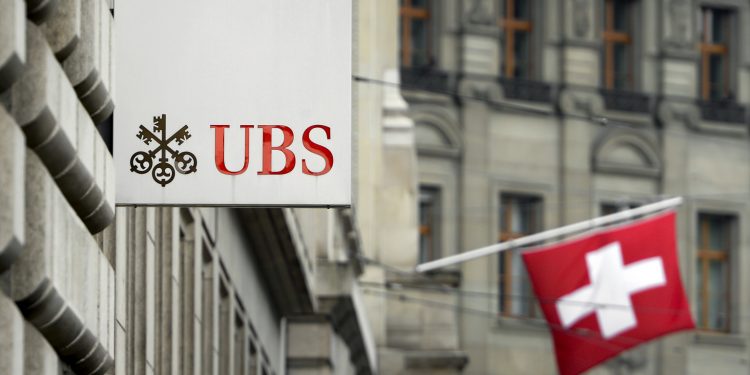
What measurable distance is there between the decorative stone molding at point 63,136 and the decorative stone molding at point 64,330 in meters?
0.48

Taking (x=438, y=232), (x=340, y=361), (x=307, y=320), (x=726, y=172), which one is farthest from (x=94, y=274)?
(x=726, y=172)

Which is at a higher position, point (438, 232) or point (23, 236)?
point (438, 232)

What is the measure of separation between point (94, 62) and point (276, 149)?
1164mm

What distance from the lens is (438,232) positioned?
64.3m

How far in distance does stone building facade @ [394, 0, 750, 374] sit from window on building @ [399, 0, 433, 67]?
0.10 feet

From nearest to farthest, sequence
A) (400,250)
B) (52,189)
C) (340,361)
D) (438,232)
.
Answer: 1. (52,189)
2. (340,361)
3. (400,250)
4. (438,232)

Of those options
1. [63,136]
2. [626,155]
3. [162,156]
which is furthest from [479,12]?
[63,136]

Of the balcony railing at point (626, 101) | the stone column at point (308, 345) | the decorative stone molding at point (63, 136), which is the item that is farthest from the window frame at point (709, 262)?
the decorative stone molding at point (63, 136)

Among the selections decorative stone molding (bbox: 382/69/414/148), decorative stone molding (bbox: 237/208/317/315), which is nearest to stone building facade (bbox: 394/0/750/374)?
decorative stone molding (bbox: 382/69/414/148)

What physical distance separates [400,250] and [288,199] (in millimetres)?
37919

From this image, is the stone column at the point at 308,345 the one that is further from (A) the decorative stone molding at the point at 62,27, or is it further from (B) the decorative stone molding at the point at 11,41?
(B) the decorative stone molding at the point at 11,41

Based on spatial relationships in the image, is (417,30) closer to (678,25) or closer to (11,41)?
(678,25)

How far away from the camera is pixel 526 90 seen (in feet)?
215

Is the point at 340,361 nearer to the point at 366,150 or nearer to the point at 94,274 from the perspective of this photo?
the point at 366,150
